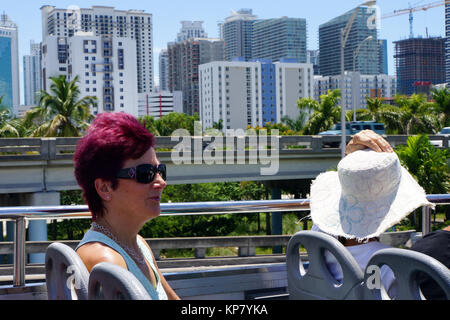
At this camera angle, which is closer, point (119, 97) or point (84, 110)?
point (84, 110)

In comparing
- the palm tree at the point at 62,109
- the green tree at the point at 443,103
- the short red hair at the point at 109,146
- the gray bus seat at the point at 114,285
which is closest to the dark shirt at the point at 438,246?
the short red hair at the point at 109,146

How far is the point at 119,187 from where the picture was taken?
239 cm

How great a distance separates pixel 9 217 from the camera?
138 inches

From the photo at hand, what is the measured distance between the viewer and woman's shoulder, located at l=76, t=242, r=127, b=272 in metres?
2.21

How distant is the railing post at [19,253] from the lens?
138 inches

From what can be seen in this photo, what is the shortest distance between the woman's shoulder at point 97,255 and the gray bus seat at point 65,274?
76 millimetres

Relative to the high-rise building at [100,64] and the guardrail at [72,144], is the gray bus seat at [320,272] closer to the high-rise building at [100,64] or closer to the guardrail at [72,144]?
the guardrail at [72,144]

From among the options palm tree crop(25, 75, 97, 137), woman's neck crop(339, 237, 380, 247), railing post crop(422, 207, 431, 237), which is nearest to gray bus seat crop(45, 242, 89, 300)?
woman's neck crop(339, 237, 380, 247)

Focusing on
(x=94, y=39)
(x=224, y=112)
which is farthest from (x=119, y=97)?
(x=224, y=112)

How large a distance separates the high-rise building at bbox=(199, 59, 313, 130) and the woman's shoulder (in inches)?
7511

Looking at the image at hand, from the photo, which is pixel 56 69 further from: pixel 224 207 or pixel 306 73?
pixel 224 207

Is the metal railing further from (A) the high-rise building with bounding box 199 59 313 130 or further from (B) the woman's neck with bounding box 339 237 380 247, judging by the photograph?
(A) the high-rise building with bounding box 199 59 313 130
